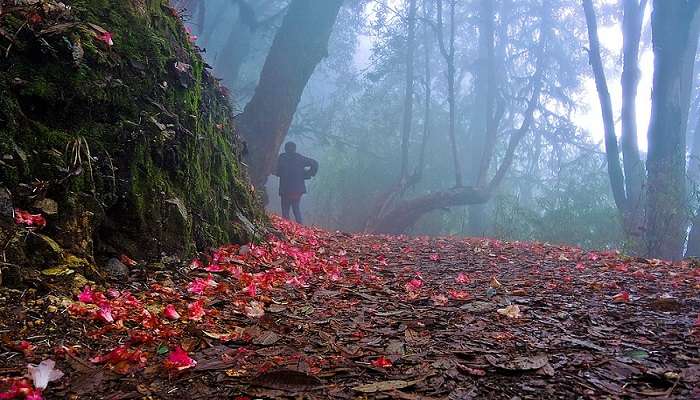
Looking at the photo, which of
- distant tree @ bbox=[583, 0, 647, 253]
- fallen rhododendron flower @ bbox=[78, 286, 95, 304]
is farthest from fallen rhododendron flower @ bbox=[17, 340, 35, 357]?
distant tree @ bbox=[583, 0, 647, 253]

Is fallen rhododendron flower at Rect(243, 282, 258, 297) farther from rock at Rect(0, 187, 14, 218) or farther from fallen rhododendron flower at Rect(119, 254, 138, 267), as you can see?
rock at Rect(0, 187, 14, 218)

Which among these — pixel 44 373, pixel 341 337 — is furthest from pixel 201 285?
pixel 44 373

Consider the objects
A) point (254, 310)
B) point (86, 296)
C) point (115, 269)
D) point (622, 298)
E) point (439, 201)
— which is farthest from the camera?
point (439, 201)

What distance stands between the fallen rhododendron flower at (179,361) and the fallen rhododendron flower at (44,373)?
1.17 feet

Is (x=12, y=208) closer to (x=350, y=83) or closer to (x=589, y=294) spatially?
(x=589, y=294)

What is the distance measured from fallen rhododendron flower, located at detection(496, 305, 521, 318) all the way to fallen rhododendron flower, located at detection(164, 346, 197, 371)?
1.74 metres

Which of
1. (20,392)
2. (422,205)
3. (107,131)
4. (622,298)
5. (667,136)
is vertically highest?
(667,136)

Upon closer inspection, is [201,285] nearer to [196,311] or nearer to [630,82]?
[196,311]

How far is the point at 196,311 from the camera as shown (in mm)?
2416

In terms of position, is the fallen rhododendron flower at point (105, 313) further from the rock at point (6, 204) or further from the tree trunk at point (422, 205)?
the tree trunk at point (422, 205)

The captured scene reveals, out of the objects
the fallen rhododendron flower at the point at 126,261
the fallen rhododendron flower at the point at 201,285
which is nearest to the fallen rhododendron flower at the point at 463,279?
the fallen rhododendron flower at the point at 201,285

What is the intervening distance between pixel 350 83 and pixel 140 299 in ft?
69.5

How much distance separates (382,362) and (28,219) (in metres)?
1.77

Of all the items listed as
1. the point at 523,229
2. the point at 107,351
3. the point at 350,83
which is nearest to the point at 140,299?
the point at 107,351
